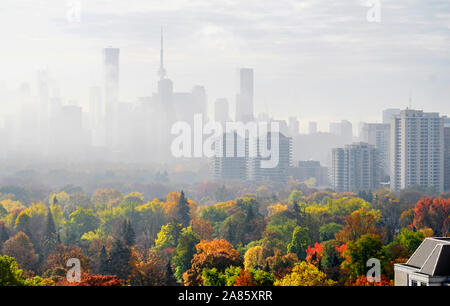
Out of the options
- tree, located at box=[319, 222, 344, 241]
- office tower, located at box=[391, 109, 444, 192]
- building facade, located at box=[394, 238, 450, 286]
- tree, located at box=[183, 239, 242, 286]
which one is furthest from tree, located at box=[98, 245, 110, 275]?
office tower, located at box=[391, 109, 444, 192]

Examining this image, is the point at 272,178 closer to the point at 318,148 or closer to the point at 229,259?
the point at 318,148

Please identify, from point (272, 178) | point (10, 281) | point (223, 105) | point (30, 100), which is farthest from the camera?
point (272, 178)

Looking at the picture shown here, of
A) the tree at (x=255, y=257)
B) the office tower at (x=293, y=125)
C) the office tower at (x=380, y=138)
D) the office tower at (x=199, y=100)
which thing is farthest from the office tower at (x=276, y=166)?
the tree at (x=255, y=257)

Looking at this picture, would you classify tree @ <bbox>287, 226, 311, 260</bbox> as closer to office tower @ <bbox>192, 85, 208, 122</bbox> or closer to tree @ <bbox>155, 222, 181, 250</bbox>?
tree @ <bbox>155, 222, 181, 250</bbox>

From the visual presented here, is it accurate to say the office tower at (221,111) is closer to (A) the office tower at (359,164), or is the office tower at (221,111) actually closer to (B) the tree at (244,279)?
A: (A) the office tower at (359,164)

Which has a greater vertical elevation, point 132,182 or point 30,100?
point 30,100

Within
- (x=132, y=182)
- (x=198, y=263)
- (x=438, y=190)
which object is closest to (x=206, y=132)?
(x=132, y=182)
